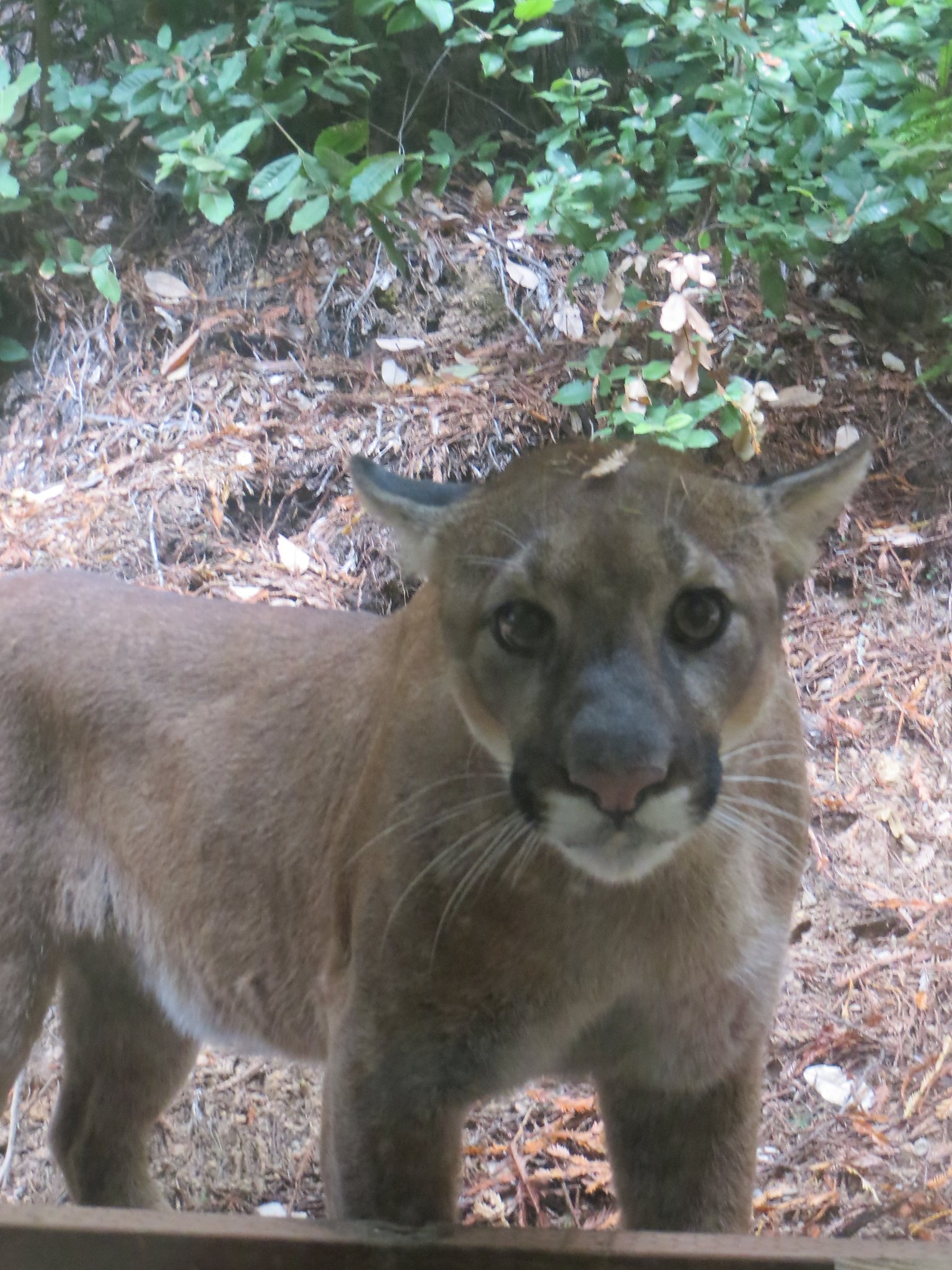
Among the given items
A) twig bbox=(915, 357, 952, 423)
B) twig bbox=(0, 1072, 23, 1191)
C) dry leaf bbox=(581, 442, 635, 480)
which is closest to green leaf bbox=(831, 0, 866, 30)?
twig bbox=(915, 357, 952, 423)

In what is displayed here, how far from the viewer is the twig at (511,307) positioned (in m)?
3.24

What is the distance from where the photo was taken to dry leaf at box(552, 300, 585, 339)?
10.6 ft

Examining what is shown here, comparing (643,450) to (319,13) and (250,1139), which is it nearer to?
(319,13)

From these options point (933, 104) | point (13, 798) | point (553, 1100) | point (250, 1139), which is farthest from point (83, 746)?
point (933, 104)

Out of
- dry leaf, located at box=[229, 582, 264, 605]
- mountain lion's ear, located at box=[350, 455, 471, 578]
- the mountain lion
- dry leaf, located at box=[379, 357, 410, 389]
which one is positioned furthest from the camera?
dry leaf, located at box=[379, 357, 410, 389]

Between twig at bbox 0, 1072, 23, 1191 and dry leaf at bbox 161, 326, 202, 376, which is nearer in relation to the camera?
twig at bbox 0, 1072, 23, 1191

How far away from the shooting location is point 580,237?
2.94m

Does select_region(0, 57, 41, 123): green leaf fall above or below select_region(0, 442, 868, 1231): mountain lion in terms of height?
above

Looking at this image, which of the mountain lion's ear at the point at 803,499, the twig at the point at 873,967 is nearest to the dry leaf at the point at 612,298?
the mountain lion's ear at the point at 803,499

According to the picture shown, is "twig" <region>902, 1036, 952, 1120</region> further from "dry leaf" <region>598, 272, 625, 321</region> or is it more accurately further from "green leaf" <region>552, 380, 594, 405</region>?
"dry leaf" <region>598, 272, 625, 321</region>

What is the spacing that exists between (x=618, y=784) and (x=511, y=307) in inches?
81.2

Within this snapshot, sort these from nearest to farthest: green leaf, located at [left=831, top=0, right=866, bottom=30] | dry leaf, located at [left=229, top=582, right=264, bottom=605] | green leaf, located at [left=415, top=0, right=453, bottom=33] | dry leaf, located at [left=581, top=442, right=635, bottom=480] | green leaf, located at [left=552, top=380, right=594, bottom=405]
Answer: dry leaf, located at [left=581, top=442, right=635, bottom=480] < green leaf, located at [left=415, top=0, right=453, bottom=33] < green leaf, located at [left=831, top=0, right=866, bottom=30] < green leaf, located at [left=552, top=380, right=594, bottom=405] < dry leaf, located at [left=229, top=582, right=264, bottom=605]

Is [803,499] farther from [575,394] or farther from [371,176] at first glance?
[575,394]

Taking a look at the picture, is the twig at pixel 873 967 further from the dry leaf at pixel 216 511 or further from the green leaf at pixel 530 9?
the green leaf at pixel 530 9
